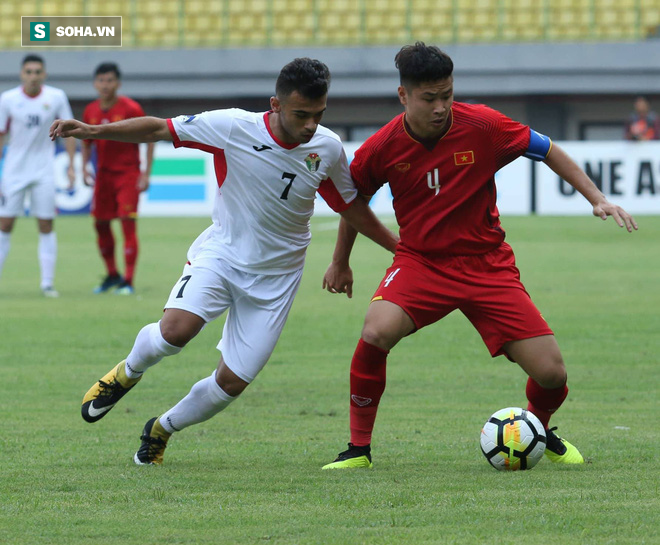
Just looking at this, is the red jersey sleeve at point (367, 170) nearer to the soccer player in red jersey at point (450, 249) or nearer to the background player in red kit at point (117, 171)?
the soccer player in red jersey at point (450, 249)

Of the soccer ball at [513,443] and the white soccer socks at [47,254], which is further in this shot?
the white soccer socks at [47,254]

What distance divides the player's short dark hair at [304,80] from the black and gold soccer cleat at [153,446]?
1569mm

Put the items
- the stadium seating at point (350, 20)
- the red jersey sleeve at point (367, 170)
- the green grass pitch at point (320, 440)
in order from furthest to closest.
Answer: the stadium seating at point (350, 20), the red jersey sleeve at point (367, 170), the green grass pitch at point (320, 440)

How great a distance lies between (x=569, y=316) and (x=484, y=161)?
5.45m

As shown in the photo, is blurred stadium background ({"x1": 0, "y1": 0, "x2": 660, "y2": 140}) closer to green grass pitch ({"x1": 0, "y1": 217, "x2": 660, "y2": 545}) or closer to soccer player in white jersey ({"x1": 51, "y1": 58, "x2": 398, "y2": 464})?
green grass pitch ({"x1": 0, "y1": 217, "x2": 660, "y2": 545})

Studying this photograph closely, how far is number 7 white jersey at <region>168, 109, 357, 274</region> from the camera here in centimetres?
509

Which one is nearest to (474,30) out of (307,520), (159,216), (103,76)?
(159,216)

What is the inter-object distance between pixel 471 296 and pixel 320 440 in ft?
3.80

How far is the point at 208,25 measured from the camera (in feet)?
94.6

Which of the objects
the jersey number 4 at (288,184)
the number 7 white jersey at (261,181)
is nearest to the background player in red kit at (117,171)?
the number 7 white jersey at (261,181)

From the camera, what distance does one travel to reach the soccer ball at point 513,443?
16.0 feet

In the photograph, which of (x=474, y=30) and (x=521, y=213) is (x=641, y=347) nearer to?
(x=521, y=213)

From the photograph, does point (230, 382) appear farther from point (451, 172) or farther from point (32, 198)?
point (32, 198)

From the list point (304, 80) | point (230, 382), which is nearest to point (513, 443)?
point (230, 382)
